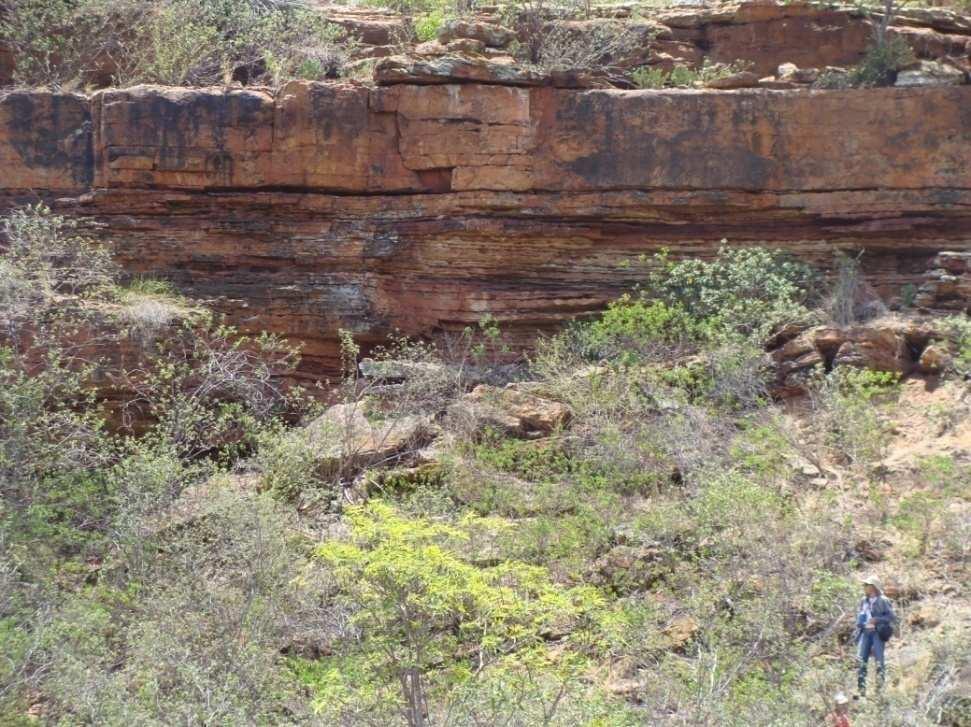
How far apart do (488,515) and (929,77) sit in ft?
27.7

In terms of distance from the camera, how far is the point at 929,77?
52.6 feet

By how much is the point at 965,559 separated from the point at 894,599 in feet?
2.63

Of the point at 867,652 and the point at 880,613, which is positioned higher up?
the point at 880,613

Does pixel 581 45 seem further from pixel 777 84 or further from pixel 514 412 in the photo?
pixel 514 412

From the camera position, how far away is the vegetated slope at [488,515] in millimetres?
9602

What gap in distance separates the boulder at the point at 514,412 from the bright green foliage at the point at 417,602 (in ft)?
12.8

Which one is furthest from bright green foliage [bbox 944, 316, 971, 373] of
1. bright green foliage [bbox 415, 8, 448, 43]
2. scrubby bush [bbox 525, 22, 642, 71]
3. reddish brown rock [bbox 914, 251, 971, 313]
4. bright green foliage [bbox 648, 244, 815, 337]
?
bright green foliage [bbox 415, 8, 448, 43]

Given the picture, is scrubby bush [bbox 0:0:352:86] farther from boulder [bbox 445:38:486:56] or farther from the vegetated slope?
the vegetated slope

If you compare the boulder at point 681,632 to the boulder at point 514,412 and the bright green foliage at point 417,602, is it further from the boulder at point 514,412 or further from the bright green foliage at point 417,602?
the boulder at point 514,412

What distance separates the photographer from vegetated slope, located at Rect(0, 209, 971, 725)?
9.60 meters

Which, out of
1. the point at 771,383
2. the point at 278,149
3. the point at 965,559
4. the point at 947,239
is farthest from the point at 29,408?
the point at 947,239

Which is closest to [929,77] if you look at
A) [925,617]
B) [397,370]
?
[397,370]

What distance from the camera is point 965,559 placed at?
11062 mm

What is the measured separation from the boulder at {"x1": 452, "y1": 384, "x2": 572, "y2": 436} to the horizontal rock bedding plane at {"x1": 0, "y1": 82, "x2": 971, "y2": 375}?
210 cm
